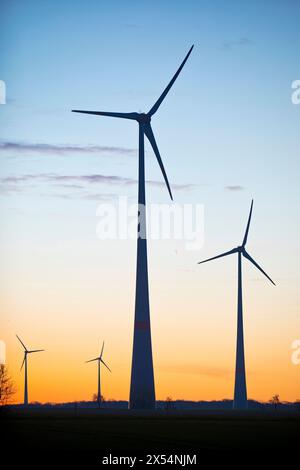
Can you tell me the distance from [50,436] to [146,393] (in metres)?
56.0

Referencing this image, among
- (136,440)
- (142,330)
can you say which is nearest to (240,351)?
(142,330)

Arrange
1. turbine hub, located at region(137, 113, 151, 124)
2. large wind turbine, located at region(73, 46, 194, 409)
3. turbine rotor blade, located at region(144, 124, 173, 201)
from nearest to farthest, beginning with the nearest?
turbine rotor blade, located at region(144, 124, 173, 201)
large wind turbine, located at region(73, 46, 194, 409)
turbine hub, located at region(137, 113, 151, 124)

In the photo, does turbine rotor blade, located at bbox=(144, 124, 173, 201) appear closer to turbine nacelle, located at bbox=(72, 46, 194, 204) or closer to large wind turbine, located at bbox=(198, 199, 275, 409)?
turbine nacelle, located at bbox=(72, 46, 194, 204)

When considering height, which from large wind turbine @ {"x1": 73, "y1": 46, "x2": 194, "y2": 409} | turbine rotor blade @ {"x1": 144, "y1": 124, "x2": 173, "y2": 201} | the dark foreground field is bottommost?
the dark foreground field

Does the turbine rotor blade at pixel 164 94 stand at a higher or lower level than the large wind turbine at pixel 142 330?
higher

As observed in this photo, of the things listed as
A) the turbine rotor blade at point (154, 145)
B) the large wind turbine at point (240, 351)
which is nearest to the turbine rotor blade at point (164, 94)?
the turbine rotor blade at point (154, 145)

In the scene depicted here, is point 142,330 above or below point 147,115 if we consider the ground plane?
below

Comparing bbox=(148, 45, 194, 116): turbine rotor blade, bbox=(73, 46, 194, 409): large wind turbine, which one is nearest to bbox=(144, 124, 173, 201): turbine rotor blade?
bbox=(73, 46, 194, 409): large wind turbine

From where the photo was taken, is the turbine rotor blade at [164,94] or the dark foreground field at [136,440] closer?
the dark foreground field at [136,440]

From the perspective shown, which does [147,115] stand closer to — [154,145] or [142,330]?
[154,145]

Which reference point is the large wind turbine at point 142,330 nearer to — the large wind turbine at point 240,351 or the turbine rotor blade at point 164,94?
the turbine rotor blade at point 164,94

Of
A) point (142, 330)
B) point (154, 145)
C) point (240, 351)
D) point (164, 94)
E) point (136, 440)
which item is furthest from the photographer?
point (240, 351)
